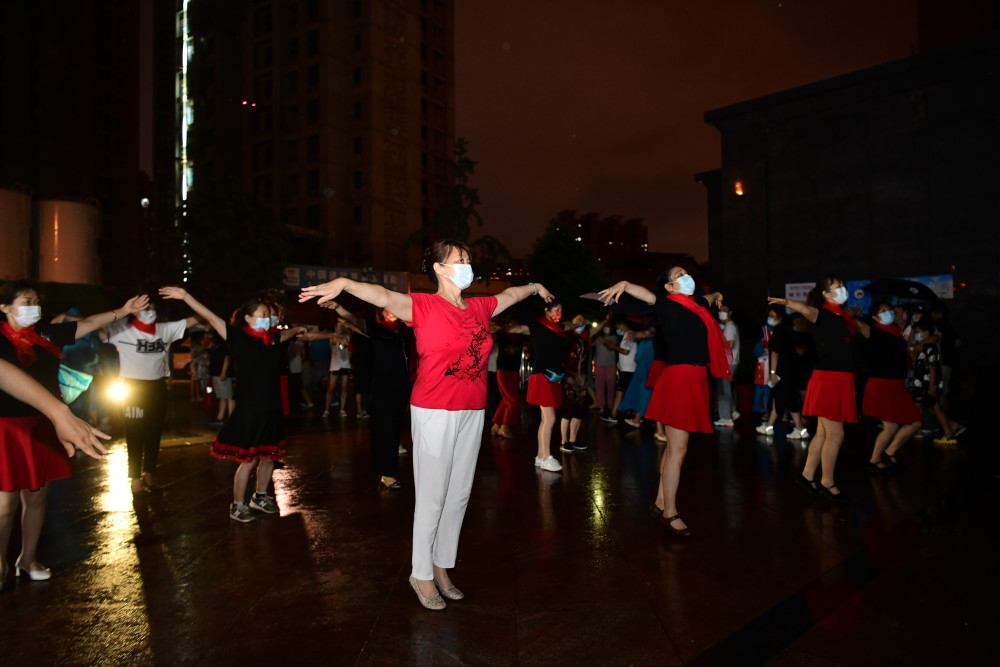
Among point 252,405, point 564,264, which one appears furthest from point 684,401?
point 564,264

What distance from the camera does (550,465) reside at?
7719mm

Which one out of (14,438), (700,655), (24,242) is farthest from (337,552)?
(24,242)

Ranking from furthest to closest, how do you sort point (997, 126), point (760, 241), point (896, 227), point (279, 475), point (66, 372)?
1. point (760, 241)
2. point (896, 227)
3. point (997, 126)
4. point (279, 475)
5. point (66, 372)

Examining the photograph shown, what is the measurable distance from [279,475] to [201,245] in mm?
24379

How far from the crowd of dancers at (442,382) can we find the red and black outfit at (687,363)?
1cm

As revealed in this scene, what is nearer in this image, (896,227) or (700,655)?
(700,655)

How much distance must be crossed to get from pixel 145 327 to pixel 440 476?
456cm

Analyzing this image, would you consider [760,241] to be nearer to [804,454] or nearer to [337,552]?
[804,454]

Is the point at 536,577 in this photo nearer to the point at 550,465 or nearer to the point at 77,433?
the point at 77,433

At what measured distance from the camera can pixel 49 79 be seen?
5031cm

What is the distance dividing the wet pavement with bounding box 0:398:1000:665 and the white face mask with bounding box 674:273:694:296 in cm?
194

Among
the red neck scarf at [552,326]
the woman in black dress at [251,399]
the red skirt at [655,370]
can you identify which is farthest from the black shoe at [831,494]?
the woman in black dress at [251,399]

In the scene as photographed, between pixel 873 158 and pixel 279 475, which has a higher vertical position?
pixel 873 158

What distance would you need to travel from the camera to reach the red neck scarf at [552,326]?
8.22 m
